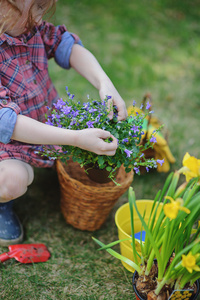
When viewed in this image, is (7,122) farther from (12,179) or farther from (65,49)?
(65,49)

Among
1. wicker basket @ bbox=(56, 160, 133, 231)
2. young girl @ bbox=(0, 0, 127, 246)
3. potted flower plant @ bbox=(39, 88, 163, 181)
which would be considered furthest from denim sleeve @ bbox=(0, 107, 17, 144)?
wicker basket @ bbox=(56, 160, 133, 231)

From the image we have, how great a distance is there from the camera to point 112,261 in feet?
5.26

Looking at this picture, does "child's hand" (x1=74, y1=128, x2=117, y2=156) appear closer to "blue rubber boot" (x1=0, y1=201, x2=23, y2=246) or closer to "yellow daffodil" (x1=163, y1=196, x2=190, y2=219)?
"yellow daffodil" (x1=163, y1=196, x2=190, y2=219)

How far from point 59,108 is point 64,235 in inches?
Answer: 24.7

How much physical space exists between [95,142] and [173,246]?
0.45m

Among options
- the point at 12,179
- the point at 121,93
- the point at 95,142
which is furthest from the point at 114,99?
the point at 121,93

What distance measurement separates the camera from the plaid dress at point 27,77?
1.48m

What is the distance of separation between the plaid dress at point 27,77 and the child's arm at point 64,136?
0.08 m

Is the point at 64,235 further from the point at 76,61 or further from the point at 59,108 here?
the point at 76,61

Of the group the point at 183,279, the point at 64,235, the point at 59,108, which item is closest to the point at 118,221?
the point at 64,235

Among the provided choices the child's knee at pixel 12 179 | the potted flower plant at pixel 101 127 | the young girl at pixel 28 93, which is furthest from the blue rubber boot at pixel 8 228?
the potted flower plant at pixel 101 127

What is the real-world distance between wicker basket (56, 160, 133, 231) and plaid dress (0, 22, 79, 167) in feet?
0.45

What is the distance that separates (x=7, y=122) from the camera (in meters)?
1.34

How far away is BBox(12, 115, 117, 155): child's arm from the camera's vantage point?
1.33 metres
